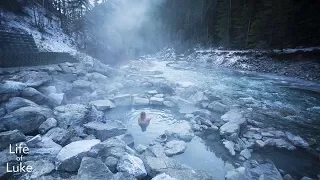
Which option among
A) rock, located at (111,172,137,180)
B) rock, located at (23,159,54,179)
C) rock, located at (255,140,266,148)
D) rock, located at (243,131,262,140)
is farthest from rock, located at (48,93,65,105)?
rock, located at (255,140,266,148)

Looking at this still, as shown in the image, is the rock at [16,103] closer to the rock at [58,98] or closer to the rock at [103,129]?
the rock at [58,98]

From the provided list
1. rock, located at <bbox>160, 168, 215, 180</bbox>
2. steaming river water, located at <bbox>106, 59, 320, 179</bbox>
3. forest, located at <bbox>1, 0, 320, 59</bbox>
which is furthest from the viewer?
forest, located at <bbox>1, 0, 320, 59</bbox>

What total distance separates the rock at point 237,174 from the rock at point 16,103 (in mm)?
6667

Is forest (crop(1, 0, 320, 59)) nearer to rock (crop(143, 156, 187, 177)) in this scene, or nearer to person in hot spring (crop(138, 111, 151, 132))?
person in hot spring (crop(138, 111, 151, 132))

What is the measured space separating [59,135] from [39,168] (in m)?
1.19

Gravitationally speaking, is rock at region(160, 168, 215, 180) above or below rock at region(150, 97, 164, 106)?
below

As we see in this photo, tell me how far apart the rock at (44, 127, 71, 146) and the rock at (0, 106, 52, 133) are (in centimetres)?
66

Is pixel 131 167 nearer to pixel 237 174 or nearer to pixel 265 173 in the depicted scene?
pixel 237 174

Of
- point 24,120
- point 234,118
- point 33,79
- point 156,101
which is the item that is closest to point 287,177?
point 234,118

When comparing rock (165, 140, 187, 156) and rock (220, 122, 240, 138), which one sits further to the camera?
rock (220, 122, 240, 138)

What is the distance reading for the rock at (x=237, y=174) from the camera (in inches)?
155

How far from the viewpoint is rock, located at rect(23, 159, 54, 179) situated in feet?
10.5

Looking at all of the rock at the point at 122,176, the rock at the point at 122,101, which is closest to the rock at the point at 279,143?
the rock at the point at 122,176

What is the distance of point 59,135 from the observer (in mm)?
4449
